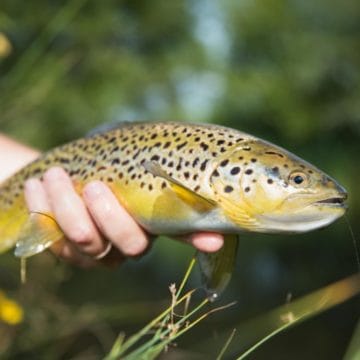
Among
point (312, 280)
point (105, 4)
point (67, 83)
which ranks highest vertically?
point (105, 4)

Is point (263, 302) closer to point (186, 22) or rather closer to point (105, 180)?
point (105, 180)

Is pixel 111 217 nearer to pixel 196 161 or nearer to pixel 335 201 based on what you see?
pixel 196 161

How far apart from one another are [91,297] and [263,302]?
191cm

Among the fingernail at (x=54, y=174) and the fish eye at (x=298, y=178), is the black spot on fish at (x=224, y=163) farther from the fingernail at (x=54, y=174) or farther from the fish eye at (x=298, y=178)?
the fingernail at (x=54, y=174)

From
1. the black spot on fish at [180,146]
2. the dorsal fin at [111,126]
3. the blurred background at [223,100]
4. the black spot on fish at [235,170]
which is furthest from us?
the blurred background at [223,100]

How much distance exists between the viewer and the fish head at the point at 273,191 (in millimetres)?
1757

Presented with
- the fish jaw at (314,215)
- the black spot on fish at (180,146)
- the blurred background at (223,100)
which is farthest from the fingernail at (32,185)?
the blurred background at (223,100)

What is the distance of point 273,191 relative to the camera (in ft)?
5.95

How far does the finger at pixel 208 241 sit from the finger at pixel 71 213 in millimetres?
319

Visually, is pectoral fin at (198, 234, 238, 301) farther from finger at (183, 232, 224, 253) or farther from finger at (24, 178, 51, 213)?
finger at (24, 178, 51, 213)

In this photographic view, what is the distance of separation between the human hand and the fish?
32 mm

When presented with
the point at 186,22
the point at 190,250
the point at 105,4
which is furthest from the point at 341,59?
the point at 190,250

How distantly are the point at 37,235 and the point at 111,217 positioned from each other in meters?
0.19

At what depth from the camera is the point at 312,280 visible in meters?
10.0
